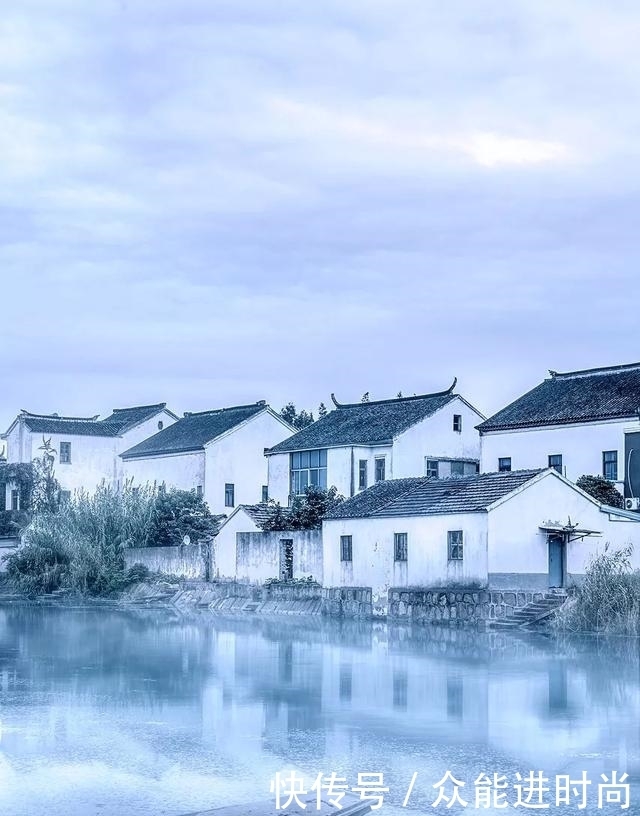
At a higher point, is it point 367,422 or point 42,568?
point 367,422

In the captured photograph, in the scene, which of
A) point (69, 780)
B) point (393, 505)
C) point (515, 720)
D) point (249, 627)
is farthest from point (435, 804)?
point (393, 505)

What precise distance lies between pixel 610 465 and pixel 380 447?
10.5 m

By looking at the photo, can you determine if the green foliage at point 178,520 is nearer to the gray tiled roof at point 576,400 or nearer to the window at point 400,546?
the gray tiled roof at point 576,400

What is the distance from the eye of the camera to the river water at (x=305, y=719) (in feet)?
41.0

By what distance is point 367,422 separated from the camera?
5328cm

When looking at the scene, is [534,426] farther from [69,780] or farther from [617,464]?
[69,780]

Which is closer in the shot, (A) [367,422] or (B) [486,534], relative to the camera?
(B) [486,534]

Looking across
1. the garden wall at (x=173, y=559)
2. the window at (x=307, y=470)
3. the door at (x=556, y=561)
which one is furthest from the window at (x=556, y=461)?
the garden wall at (x=173, y=559)

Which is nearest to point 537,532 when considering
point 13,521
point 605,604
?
point 605,604

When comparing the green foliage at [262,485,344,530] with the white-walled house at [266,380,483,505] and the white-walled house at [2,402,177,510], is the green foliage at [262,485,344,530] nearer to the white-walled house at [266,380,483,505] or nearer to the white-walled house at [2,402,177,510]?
the white-walled house at [266,380,483,505]

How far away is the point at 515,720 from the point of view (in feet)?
55.2

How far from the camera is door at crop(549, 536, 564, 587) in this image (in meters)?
35.6

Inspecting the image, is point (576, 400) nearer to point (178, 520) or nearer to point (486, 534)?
point (486, 534)

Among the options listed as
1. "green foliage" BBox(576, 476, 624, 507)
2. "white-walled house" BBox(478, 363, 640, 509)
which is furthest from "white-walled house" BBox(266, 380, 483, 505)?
"green foliage" BBox(576, 476, 624, 507)
